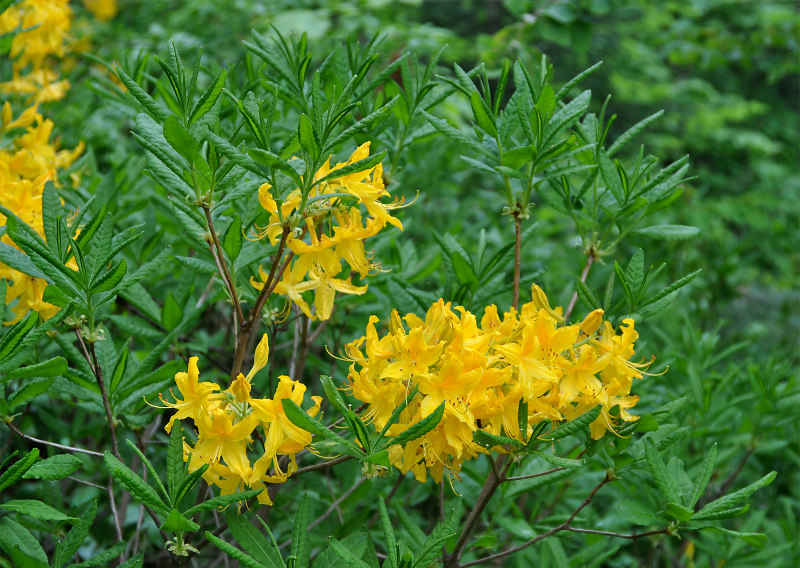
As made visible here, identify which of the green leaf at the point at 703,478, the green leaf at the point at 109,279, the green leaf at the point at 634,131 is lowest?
the green leaf at the point at 703,478

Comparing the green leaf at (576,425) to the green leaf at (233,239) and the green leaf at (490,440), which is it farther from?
the green leaf at (233,239)

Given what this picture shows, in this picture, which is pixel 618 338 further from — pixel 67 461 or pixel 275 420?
pixel 67 461

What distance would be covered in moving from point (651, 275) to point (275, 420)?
0.77m

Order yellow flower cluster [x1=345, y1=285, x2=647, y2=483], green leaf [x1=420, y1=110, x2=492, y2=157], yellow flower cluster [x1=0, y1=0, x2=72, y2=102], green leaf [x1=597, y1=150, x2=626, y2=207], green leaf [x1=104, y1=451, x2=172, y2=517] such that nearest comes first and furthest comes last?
1. green leaf [x1=104, y1=451, x2=172, y2=517]
2. yellow flower cluster [x1=345, y1=285, x2=647, y2=483]
3. green leaf [x1=420, y1=110, x2=492, y2=157]
4. green leaf [x1=597, y1=150, x2=626, y2=207]
5. yellow flower cluster [x1=0, y1=0, x2=72, y2=102]

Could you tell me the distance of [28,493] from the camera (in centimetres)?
187

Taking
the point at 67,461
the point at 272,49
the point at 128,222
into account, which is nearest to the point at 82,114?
the point at 128,222

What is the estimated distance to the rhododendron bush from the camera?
3.60 feet

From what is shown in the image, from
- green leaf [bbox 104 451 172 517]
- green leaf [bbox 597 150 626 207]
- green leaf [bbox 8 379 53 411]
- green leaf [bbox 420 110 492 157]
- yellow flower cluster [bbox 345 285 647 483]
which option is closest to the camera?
green leaf [bbox 104 451 172 517]

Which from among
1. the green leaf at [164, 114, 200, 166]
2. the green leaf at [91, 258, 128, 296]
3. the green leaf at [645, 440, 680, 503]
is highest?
the green leaf at [164, 114, 200, 166]

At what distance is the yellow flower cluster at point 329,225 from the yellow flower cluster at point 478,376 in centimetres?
14

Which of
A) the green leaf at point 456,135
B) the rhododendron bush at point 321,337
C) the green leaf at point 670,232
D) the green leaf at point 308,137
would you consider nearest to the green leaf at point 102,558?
the rhododendron bush at point 321,337

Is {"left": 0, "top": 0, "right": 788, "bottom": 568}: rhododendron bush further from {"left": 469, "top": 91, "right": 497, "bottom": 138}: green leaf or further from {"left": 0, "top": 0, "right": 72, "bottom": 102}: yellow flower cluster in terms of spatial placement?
{"left": 0, "top": 0, "right": 72, "bottom": 102}: yellow flower cluster

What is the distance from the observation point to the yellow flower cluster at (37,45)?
2430 mm

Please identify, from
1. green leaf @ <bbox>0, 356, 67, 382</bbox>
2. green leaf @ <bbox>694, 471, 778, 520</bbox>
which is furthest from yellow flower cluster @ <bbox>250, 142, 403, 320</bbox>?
green leaf @ <bbox>694, 471, 778, 520</bbox>
